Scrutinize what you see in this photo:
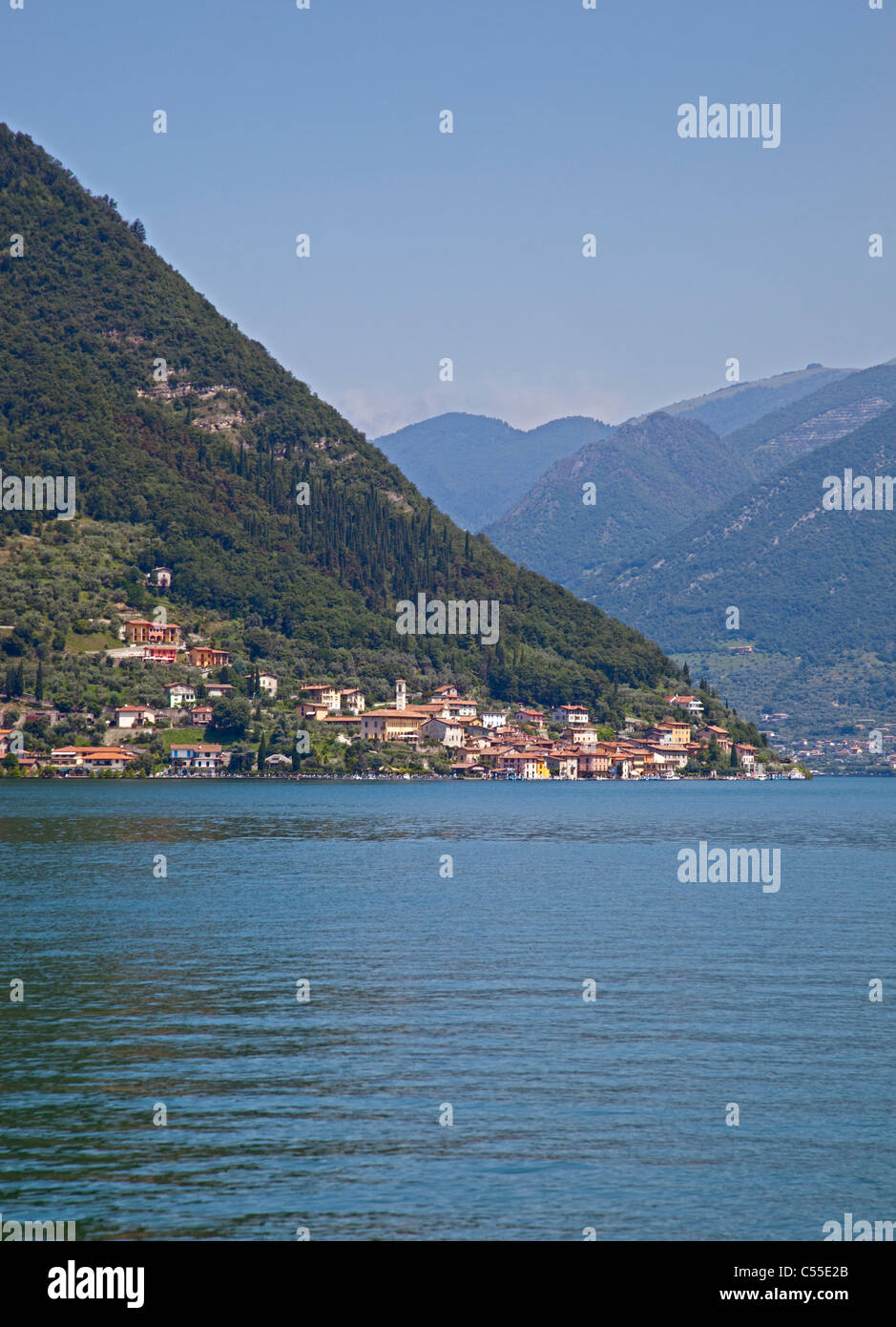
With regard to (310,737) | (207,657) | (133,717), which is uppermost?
(207,657)

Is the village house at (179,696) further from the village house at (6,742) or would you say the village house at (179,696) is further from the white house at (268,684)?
the village house at (6,742)

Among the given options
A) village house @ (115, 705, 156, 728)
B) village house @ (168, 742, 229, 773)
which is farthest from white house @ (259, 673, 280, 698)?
village house @ (115, 705, 156, 728)

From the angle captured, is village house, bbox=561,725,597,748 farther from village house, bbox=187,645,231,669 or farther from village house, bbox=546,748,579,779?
village house, bbox=187,645,231,669

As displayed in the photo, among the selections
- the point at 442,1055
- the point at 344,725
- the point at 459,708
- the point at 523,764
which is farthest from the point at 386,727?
the point at 442,1055

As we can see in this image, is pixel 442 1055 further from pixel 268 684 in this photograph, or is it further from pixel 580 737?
pixel 580 737
